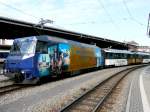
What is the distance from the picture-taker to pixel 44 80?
22.2 meters

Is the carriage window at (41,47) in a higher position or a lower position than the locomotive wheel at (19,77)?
higher

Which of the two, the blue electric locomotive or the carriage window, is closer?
the blue electric locomotive

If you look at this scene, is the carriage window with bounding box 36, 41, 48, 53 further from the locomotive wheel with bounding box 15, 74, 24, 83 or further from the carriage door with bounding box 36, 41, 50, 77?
the locomotive wheel with bounding box 15, 74, 24, 83

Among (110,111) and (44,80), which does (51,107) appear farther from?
(44,80)

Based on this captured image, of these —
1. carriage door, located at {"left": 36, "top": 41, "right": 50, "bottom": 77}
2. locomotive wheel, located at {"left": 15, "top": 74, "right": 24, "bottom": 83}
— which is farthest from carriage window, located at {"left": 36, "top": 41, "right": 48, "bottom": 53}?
locomotive wheel, located at {"left": 15, "top": 74, "right": 24, "bottom": 83}

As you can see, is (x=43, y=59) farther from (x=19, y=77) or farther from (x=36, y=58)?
(x=19, y=77)

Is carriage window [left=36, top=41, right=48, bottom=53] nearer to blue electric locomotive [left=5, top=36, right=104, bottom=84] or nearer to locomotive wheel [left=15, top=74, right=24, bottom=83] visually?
blue electric locomotive [left=5, top=36, right=104, bottom=84]

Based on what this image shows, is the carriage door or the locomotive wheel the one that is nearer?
the locomotive wheel

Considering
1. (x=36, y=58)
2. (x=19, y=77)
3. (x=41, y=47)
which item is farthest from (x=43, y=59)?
(x=19, y=77)

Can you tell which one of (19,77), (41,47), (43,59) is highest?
(41,47)

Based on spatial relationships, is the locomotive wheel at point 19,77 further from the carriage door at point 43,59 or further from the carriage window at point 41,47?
the carriage window at point 41,47

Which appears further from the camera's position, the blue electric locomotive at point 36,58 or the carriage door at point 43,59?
the carriage door at point 43,59

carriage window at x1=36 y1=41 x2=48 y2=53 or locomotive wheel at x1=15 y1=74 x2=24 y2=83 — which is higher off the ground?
carriage window at x1=36 y1=41 x2=48 y2=53

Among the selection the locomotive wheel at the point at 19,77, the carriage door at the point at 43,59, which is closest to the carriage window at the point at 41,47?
the carriage door at the point at 43,59
